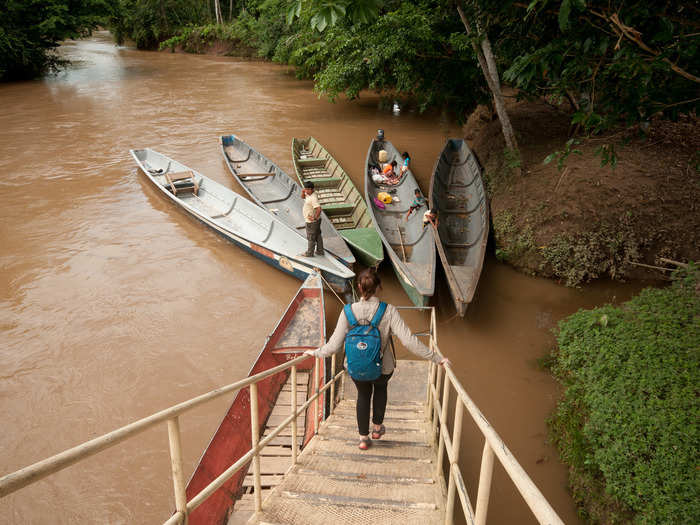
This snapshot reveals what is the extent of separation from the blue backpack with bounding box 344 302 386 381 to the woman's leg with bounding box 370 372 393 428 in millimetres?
227

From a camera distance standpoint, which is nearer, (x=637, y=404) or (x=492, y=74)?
(x=637, y=404)

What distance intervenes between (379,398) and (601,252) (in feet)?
17.2

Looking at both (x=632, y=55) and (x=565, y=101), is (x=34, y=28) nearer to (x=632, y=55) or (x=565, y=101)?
(x=565, y=101)

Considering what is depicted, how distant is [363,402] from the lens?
2959 mm

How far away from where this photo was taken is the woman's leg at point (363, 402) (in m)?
2.89

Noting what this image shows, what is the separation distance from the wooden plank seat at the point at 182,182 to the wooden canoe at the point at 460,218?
5824mm

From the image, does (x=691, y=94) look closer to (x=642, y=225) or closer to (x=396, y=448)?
(x=642, y=225)

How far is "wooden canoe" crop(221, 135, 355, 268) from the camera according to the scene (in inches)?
289

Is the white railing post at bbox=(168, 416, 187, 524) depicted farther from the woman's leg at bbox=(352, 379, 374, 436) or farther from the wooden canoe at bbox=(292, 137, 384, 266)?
the wooden canoe at bbox=(292, 137, 384, 266)

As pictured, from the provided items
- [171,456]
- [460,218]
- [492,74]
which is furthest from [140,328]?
[492,74]

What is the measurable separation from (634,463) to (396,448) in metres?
1.91

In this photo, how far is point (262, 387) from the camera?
4641mm

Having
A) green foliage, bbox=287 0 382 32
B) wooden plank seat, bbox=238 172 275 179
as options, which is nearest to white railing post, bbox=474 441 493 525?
green foliage, bbox=287 0 382 32

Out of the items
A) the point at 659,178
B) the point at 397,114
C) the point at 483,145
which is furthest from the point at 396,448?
the point at 397,114
